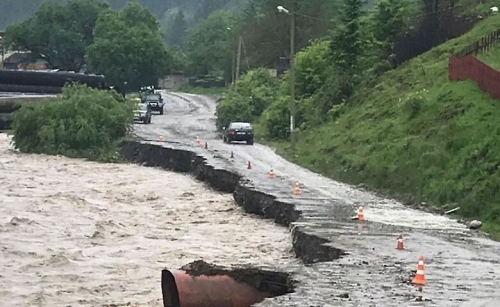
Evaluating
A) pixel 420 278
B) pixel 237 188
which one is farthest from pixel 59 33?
pixel 420 278

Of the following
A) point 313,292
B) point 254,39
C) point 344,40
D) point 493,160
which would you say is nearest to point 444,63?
point 344,40

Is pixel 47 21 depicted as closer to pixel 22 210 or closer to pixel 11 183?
pixel 11 183

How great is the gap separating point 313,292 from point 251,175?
76.4 ft

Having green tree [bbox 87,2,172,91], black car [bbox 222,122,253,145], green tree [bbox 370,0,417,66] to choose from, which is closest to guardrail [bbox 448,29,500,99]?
green tree [bbox 370,0,417,66]

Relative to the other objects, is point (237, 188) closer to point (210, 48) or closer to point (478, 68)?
point (478, 68)

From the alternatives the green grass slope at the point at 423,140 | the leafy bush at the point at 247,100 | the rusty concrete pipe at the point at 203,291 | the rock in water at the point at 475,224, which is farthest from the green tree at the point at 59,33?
the rusty concrete pipe at the point at 203,291

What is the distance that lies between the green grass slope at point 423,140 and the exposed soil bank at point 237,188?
18.0ft

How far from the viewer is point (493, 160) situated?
3086 centimetres

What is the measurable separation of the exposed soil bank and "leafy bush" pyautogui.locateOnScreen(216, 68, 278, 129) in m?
23.3

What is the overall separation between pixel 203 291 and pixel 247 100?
63.8m

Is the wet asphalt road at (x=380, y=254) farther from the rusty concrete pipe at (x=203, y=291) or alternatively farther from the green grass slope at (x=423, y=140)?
the green grass slope at (x=423, y=140)

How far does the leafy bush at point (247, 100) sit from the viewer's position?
252 feet

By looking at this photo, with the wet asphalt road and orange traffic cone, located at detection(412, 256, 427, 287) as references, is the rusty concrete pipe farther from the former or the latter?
orange traffic cone, located at detection(412, 256, 427, 287)

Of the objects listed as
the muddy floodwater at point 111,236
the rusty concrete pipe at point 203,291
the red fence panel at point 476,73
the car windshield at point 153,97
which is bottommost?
the muddy floodwater at point 111,236
